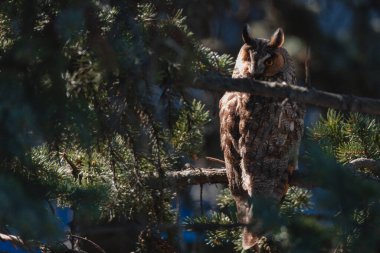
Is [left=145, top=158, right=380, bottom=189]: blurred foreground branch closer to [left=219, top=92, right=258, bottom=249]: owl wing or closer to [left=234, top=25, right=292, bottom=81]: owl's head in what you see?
[left=219, top=92, right=258, bottom=249]: owl wing

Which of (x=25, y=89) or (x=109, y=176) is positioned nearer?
(x=25, y=89)

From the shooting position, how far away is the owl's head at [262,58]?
9.28 feet

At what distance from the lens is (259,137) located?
2682mm

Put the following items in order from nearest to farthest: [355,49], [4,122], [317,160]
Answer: [317,160], [4,122], [355,49]

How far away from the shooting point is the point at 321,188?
1.21 m

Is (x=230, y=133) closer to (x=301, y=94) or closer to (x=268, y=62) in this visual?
(x=268, y=62)

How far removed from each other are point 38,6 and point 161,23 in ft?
0.98

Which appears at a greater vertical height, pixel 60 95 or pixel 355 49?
pixel 355 49

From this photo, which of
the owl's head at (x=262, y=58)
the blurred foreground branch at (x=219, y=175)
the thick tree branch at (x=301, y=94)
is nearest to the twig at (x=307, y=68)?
the thick tree branch at (x=301, y=94)

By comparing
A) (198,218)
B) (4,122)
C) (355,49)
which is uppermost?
(355,49)

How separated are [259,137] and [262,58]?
13.4 inches

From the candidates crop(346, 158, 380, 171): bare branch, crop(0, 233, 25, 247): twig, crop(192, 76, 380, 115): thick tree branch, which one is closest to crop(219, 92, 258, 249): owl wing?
crop(346, 158, 380, 171): bare branch

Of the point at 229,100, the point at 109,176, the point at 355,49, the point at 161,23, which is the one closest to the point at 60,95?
the point at 161,23

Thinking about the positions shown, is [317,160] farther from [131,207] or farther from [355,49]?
[355,49]
